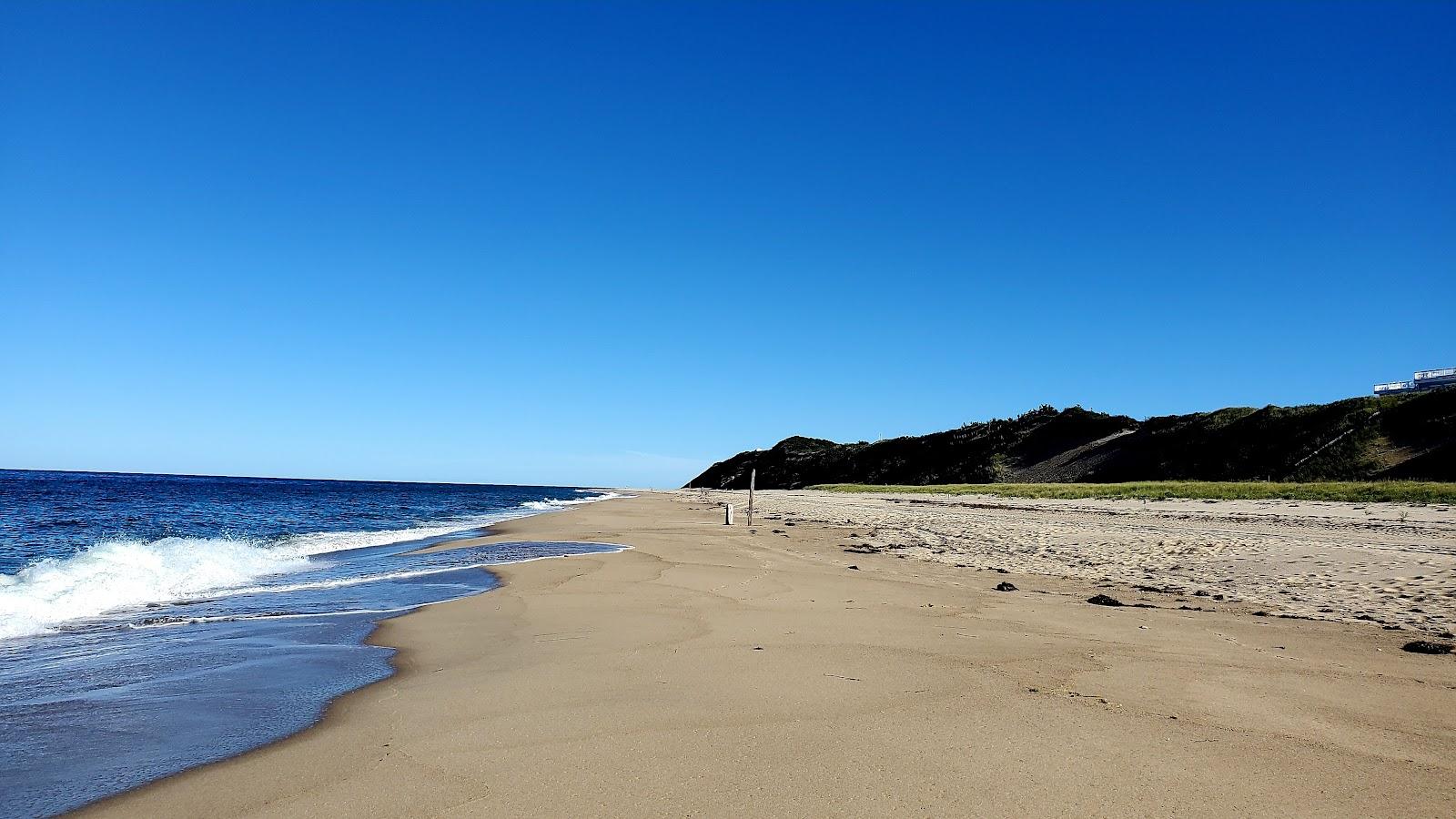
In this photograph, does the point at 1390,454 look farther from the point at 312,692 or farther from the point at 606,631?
the point at 312,692

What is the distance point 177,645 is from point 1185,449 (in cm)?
5844

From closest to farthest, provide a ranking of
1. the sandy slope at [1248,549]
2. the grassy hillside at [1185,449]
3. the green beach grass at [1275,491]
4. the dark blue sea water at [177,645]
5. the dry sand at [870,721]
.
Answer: the dry sand at [870,721] < the dark blue sea water at [177,645] < the sandy slope at [1248,549] < the green beach grass at [1275,491] < the grassy hillside at [1185,449]

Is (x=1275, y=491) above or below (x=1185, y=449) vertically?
below

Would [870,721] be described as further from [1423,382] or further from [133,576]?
[1423,382]

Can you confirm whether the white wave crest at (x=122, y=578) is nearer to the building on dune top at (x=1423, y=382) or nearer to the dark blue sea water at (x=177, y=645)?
the dark blue sea water at (x=177, y=645)

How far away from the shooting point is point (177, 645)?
7789 mm

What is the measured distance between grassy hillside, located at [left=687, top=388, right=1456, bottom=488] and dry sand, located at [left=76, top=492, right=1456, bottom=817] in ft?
117

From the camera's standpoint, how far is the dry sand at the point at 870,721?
3707 millimetres

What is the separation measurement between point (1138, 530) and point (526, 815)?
17766mm

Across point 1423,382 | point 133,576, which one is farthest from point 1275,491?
point 1423,382

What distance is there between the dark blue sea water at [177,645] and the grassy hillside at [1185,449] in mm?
39330

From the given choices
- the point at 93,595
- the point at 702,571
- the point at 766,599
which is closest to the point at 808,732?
the point at 766,599

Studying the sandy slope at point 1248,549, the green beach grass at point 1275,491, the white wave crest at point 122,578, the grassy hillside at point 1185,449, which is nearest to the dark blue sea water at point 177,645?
the white wave crest at point 122,578

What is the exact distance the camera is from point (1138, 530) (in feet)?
57.7
